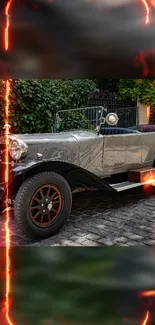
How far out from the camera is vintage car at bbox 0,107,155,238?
2.43 metres

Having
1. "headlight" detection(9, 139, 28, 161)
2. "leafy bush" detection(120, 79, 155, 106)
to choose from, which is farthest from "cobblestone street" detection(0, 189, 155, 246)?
"leafy bush" detection(120, 79, 155, 106)

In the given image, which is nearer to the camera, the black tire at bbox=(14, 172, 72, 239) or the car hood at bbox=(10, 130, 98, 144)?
the black tire at bbox=(14, 172, 72, 239)

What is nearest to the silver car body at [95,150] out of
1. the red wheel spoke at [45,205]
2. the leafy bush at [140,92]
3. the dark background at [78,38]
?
the red wheel spoke at [45,205]

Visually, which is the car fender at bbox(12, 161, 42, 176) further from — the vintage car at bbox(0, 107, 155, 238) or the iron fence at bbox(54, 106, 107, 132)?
the iron fence at bbox(54, 106, 107, 132)

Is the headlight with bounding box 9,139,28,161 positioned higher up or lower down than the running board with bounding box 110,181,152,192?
higher up

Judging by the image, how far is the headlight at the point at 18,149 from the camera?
253cm

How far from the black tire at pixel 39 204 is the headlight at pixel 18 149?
0.75 feet

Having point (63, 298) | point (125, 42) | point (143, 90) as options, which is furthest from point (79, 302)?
point (143, 90)

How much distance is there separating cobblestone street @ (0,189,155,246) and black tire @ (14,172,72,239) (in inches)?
2.9

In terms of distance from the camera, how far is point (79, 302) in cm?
76

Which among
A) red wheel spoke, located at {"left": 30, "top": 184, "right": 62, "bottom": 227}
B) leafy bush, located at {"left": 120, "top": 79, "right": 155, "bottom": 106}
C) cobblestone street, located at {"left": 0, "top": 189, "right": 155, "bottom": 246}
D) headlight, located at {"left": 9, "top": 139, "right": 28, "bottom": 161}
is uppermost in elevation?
leafy bush, located at {"left": 120, "top": 79, "right": 155, "bottom": 106}

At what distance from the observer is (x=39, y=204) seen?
2.47 m

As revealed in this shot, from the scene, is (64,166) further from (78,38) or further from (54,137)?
(78,38)

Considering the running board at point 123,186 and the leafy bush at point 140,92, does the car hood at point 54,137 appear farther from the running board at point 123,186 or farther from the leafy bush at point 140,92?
the leafy bush at point 140,92
